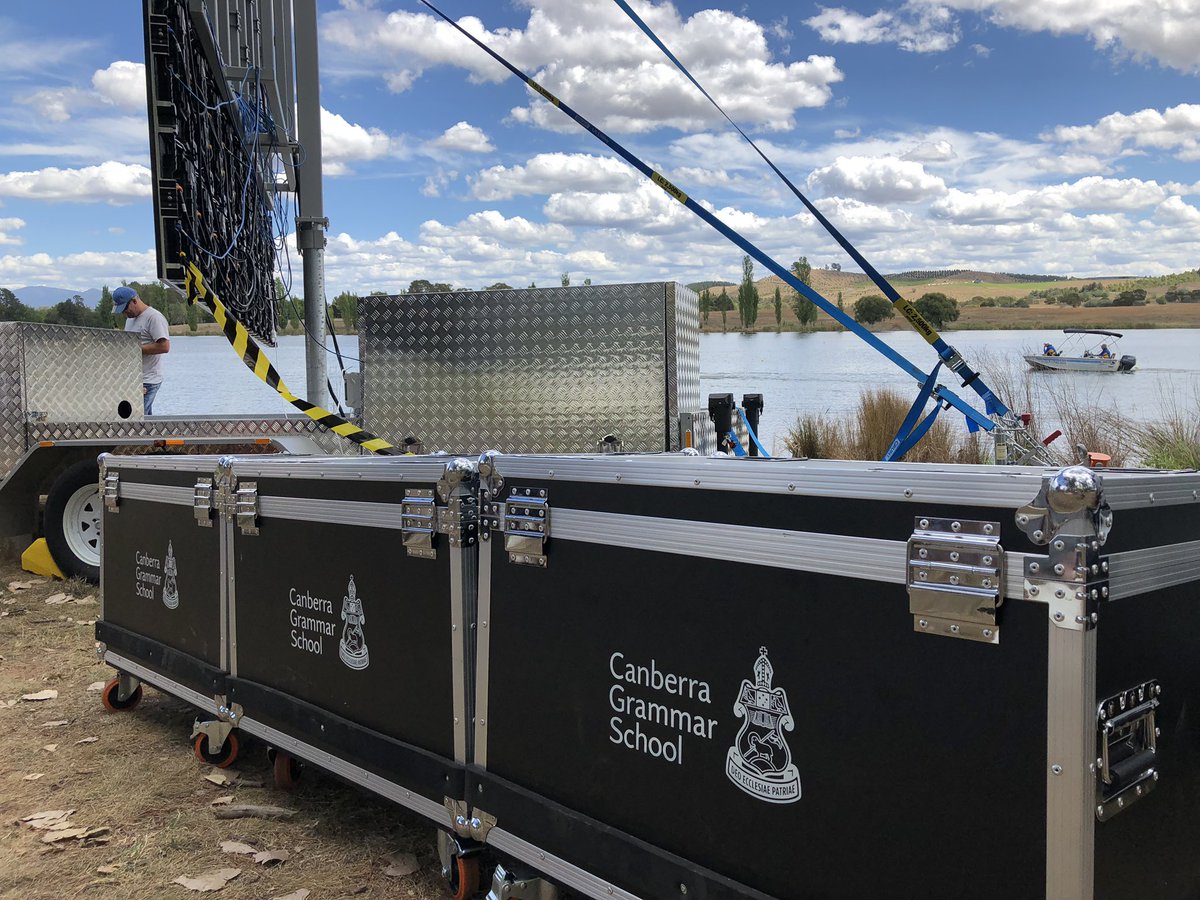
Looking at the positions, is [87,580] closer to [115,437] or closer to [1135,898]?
[115,437]

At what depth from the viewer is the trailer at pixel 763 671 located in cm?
172

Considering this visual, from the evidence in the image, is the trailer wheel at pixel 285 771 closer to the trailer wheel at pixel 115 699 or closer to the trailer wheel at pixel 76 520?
the trailer wheel at pixel 115 699

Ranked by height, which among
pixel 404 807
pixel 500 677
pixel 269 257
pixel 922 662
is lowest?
pixel 404 807

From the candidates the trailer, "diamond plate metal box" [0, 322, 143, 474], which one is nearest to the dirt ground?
the trailer

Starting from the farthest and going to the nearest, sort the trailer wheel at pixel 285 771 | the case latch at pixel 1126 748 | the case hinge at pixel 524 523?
the trailer wheel at pixel 285 771
the case hinge at pixel 524 523
the case latch at pixel 1126 748

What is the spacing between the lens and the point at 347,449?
725 centimetres

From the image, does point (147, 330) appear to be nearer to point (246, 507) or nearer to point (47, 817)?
point (246, 507)

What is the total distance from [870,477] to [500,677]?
1.32 meters

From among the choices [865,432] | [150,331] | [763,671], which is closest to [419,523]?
[763,671]

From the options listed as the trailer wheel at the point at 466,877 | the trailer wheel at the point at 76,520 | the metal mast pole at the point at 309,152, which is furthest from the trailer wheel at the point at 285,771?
the metal mast pole at the point at 309,152

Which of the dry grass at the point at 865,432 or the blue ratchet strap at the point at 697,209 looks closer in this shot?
the blue ratchet strap at the point at 697,209

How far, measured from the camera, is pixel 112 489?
4645 mm

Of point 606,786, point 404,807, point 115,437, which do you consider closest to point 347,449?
point 115,437

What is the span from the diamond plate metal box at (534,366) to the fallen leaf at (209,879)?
378 centimetres
